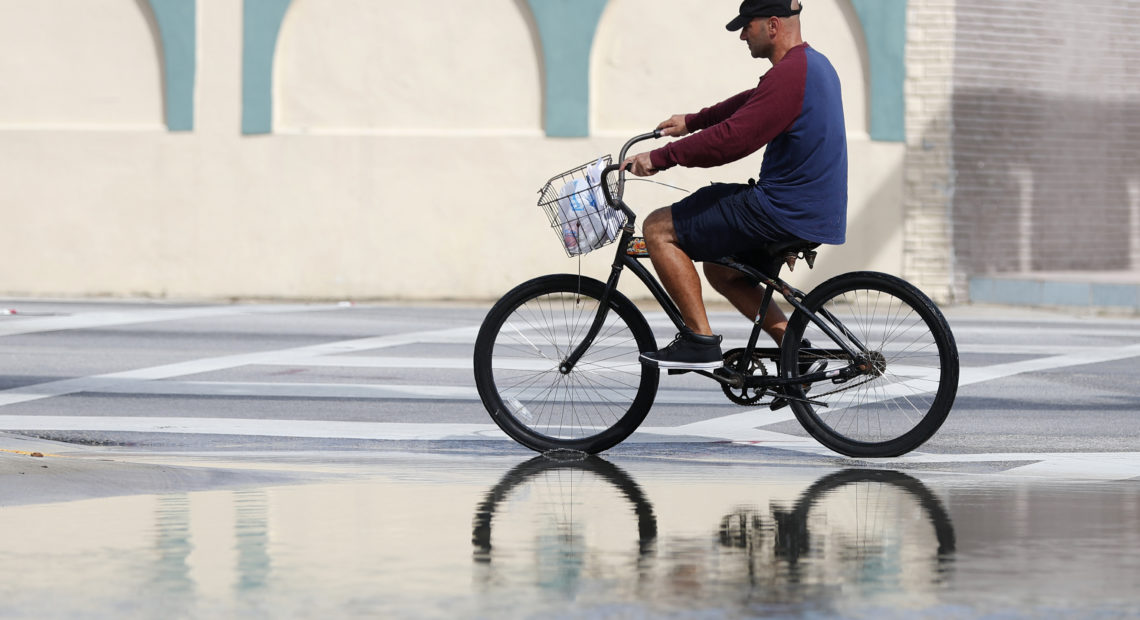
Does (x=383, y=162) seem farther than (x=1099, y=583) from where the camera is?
Yes

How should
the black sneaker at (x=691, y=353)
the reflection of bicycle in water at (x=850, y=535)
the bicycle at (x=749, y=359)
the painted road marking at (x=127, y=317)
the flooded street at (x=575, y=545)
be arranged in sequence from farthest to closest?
the painted road marking at (x=127, y=317) < the black sneaker at (x=691, y=353) < the bicycle at (x=749, y=359) < the reflection of bicycle in water at (x=850, y=535) < the flooded street at (x=575, y=545)

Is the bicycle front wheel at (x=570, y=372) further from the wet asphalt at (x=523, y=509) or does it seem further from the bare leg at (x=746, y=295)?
the bare leg at (x=746, y=295)

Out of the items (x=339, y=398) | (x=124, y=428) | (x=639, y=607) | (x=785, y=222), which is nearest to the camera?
(x=639, y=607)

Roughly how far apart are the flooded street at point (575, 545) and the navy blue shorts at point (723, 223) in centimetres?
90

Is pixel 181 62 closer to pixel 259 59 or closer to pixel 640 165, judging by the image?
pixel 259 59

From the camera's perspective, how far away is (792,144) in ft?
23.5

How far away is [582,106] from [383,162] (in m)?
2.34

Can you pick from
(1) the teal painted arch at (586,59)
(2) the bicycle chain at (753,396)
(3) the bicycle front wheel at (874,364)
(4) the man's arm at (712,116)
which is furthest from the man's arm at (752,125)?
(1) the teal painted arch at (586,59)

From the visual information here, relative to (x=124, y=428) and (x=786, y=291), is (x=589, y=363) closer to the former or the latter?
(x=786, y=291)

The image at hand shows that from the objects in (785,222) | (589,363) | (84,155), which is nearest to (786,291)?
(785,222)

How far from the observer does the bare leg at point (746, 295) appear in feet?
24.4

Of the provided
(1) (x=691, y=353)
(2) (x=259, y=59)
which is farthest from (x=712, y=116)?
(2) (x=259, y=59)

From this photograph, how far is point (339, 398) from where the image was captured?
33.4 ft

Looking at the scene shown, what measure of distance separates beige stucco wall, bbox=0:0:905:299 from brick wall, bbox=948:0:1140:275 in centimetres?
109
